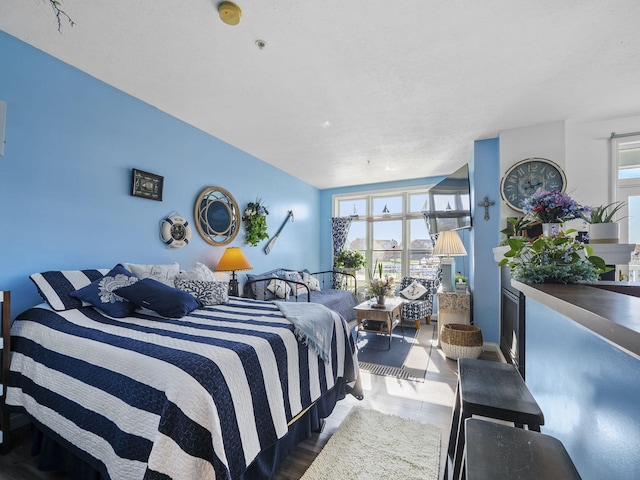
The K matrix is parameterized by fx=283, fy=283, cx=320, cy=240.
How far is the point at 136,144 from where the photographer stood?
2.71 meters

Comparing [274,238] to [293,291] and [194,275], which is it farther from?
[194,275]

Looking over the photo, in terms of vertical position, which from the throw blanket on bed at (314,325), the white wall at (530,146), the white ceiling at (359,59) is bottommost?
the throw blanket on bed at (314,325)

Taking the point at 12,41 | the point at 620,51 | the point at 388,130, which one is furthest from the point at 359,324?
the point at 12,41

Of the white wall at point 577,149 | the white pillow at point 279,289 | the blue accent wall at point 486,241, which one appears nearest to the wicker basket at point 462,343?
the blue accent wall at point 486,241

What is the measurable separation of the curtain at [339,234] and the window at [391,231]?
0.20 meters

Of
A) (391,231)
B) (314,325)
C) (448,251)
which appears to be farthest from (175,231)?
(391,231)

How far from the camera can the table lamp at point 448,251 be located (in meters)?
3.72

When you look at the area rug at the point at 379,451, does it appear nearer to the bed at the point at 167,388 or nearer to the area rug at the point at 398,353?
the bed at the point at 167,388

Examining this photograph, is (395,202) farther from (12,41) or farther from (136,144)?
(12,41)

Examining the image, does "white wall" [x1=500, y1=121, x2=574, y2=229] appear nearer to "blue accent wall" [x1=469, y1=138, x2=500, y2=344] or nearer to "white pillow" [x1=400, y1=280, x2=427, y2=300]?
"blue accent wall" [x1=469, y1=138, x2=500, y2=344]

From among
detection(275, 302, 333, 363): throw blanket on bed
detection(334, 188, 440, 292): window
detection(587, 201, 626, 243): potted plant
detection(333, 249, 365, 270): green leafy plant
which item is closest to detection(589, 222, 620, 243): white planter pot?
detection(587, 201, 626, 243): potted plant

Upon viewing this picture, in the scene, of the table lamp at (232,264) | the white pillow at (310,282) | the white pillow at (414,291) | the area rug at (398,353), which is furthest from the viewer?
the white pillow at (310,282)

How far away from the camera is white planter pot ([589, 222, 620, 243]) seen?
5.26ft

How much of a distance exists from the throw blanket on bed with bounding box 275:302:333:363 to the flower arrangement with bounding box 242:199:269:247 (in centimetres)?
220
